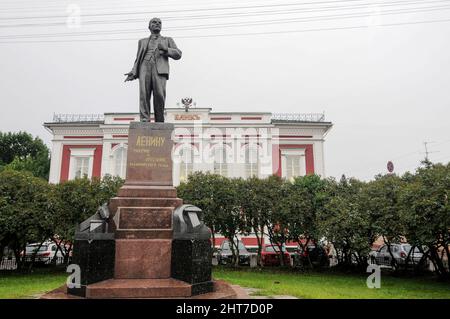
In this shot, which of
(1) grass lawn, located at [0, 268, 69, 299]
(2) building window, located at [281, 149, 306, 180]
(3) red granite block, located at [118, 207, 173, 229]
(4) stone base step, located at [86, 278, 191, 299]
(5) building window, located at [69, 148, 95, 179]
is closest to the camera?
(4) stone base step, located at [86, 278, 191, 299]

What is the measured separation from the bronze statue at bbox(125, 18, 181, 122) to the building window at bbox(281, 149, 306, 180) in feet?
70.5

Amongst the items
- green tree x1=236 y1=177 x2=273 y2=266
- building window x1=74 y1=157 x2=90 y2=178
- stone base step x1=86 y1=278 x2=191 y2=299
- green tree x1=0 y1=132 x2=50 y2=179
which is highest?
green tree x1=0 y1=132 x2=50 y2=179

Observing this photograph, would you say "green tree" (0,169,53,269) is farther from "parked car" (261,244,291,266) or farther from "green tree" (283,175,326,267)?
"parked car" (261,244,291,266)

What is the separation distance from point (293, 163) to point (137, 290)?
24647mm

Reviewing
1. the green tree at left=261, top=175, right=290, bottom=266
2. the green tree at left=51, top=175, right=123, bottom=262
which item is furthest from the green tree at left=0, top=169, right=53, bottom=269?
the green tree at left=261, top=175, right=290, bottom=266

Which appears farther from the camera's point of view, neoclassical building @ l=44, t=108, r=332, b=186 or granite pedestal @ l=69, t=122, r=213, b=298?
neoclassical building @ l=44, t=108, r=332, b=186

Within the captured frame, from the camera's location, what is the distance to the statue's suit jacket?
859 cm

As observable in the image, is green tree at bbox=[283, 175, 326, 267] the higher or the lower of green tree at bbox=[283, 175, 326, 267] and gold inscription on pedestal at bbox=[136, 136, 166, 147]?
the lower

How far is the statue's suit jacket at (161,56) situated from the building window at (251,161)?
779 inches

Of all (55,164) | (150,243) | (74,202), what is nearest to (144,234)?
(150,243)

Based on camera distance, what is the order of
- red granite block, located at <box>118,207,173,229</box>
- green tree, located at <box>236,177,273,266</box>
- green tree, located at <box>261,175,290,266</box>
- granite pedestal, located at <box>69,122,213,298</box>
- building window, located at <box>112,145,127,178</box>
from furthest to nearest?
1. building window, located at <box>112,145,127,178</box>
2. green tree, located at <box>236,177,273,266</box>
3. green tree, located at <box>261,175,290,266</box>
4. red granite block, located at <box>118,207,173,229</box>
5. granite pedestal, located at <box>69,122,213,298</box>

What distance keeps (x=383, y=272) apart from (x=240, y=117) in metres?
15.8

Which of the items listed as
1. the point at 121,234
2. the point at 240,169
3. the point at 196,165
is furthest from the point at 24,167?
the point at 121,234

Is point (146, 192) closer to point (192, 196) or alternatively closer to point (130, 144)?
point (130, 144)
